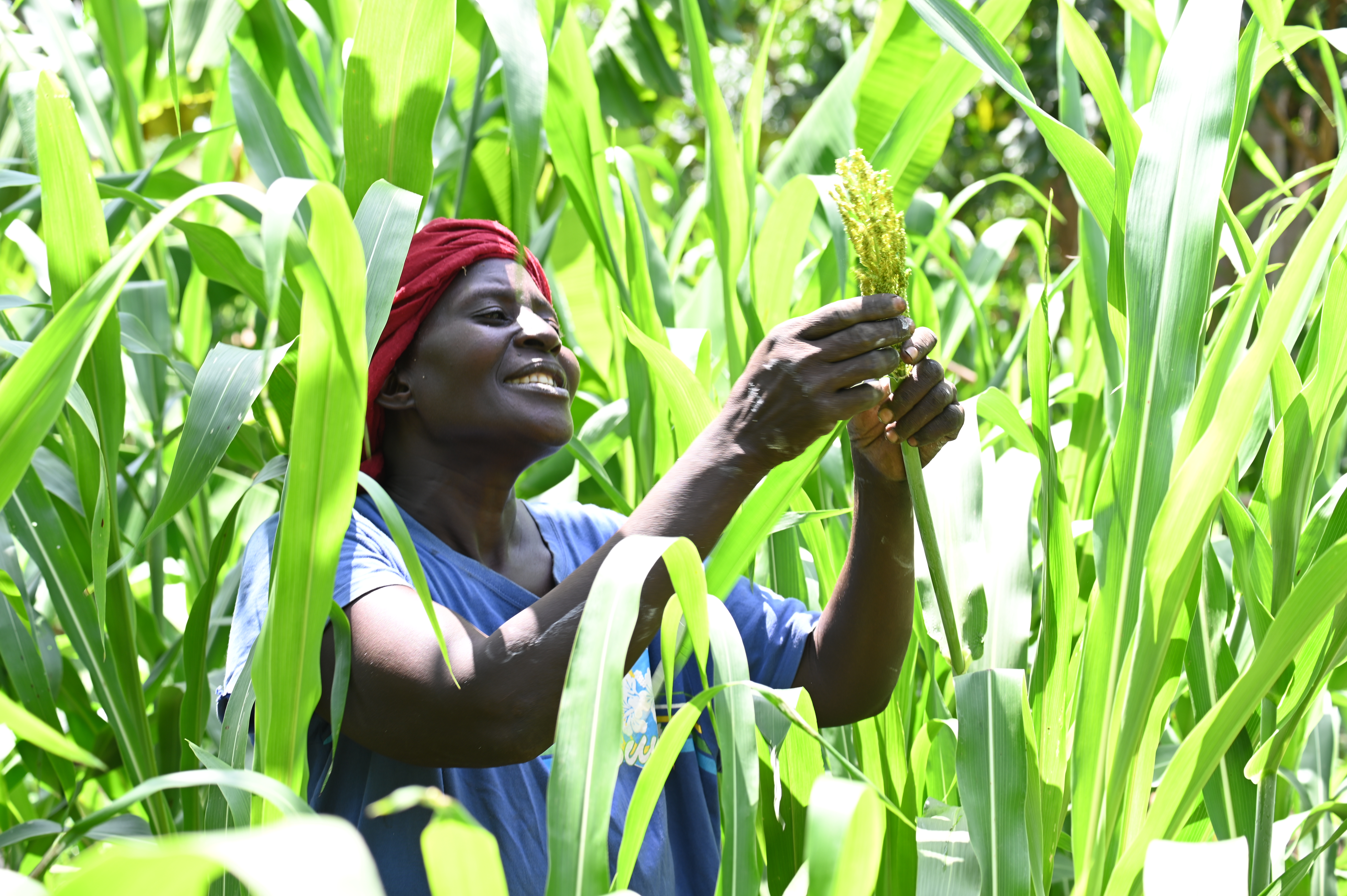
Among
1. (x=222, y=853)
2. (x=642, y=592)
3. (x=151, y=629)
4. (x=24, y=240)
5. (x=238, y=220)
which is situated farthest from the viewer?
(x=238, y=220)

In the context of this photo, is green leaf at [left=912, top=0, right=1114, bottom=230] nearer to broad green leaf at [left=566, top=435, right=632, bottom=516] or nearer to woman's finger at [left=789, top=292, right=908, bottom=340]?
woman's finger at [left=789, top=292, right=908, bottom=340]

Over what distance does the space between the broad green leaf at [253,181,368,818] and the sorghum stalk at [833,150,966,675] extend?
0.25 metres

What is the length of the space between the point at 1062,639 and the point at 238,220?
1227 millimetres

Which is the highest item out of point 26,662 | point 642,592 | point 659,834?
point 642,592

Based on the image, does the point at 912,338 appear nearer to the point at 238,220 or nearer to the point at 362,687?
the point at 362,687

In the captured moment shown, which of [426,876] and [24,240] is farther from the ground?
[24,240]

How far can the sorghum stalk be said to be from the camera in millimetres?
545

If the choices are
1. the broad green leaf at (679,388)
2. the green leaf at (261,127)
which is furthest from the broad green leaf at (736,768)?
the green leaf at (261,127)

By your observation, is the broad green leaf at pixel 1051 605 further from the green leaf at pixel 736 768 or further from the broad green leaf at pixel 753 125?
the broad green leaf at pixel 753 125

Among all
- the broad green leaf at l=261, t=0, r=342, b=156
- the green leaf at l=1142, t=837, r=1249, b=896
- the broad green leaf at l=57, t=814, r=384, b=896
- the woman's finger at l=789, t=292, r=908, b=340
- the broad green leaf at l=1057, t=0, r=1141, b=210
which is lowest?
the green leaf at l=1142, t=837, r=1249, b=896

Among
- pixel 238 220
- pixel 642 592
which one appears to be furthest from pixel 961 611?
pixel 238 220

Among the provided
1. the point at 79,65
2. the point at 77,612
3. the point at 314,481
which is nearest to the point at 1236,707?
the point at 314,481

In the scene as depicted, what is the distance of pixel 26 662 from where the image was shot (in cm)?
84

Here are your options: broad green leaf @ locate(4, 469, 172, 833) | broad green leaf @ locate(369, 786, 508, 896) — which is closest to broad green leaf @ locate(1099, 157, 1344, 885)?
broad green leaf @ locate(369, 786, 508, 896)
